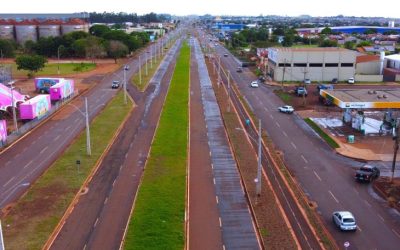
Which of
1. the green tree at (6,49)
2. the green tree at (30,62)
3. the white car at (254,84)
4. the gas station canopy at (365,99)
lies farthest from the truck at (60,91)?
the green tree at (6,49)

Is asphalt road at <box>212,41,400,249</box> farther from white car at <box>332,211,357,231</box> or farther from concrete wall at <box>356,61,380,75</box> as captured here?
concrete wall at <box>356,61,380,75</box>

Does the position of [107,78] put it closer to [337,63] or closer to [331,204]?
[337,63]

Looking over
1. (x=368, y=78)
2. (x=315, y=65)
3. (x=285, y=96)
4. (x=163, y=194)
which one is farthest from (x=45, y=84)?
(x=368, y=78)

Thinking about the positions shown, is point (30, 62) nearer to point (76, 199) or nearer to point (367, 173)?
point (76, 199)

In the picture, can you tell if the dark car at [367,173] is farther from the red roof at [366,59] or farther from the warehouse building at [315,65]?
the red roof at [366,59]

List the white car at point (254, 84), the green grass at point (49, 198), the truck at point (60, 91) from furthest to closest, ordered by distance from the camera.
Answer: the white car at point (254, 84)
the truck at point (60, 91)
the green grass at point (49, 198)

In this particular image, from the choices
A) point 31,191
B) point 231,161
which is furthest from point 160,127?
point 31,191

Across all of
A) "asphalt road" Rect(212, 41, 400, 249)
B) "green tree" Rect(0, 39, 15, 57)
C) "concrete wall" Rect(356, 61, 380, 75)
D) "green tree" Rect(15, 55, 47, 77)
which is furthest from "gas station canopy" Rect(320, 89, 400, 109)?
"green tree" Rect(0, 39, 15, 57)
